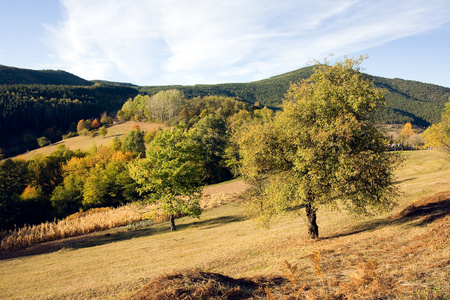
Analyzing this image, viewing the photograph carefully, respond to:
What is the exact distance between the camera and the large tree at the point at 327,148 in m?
14.7

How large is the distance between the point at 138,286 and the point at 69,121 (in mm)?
199561

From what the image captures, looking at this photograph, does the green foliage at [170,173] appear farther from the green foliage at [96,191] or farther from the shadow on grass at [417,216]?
the green foliage at [96,191]

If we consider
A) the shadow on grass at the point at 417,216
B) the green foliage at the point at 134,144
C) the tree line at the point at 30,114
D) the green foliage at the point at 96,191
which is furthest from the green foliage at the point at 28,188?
the tree line at the point at 30,114

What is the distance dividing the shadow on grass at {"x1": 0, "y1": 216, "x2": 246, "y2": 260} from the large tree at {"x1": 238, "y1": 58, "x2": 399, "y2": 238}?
55.3ft

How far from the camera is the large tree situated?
1470 centimetres

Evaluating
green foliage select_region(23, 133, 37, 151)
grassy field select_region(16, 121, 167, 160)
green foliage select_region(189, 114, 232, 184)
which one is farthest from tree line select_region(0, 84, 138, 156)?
green foliage select_region(189, 114, 232, 184)

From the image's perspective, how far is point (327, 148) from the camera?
50.3 ft

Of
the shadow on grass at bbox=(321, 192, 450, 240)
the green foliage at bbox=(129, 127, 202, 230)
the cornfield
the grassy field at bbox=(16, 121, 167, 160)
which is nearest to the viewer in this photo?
the shadow on grass at bbox=(321, 192, 450, 240)

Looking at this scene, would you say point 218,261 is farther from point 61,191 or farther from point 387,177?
point 61,191

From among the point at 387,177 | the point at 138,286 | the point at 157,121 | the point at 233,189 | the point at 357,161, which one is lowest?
the point at 233,189

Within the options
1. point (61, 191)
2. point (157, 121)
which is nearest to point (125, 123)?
point (157, 121)

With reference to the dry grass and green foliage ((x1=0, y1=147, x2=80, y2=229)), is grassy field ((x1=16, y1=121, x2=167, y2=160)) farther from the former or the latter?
Answer: the dry grass

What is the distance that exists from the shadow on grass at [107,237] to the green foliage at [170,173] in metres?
2.56

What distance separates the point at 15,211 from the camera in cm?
4772
